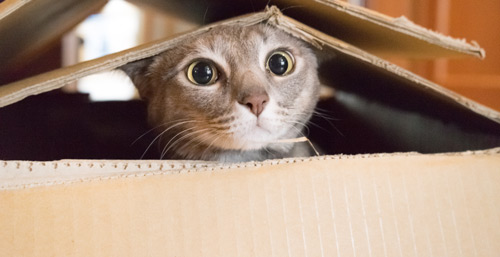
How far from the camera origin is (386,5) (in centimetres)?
282

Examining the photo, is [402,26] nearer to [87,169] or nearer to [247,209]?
[247,209]

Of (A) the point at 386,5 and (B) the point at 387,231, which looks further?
(A) the point at 386,5

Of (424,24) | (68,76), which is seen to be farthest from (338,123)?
(424,24)

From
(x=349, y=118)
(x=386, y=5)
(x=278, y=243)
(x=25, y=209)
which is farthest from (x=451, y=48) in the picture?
(x=386, y=5)

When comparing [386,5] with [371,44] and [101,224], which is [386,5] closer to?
[371,44]

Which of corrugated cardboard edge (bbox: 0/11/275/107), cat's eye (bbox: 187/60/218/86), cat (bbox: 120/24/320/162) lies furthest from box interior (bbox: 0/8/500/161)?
cat's eye (bbox: 187/60/218/86)

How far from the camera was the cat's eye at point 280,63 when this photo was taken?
131 centimetres

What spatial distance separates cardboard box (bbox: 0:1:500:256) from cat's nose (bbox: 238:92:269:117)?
23cm

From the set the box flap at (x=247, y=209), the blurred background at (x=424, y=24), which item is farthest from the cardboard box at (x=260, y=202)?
the blurred background at (x=424, y=24)

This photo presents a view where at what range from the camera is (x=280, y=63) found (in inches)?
52.1

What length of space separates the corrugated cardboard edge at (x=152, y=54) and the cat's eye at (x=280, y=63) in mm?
314

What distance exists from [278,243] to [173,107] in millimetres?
768

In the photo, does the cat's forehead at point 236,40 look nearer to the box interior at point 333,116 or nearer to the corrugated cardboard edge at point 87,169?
the box interior at point 333,116

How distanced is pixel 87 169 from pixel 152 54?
0.94 feet
